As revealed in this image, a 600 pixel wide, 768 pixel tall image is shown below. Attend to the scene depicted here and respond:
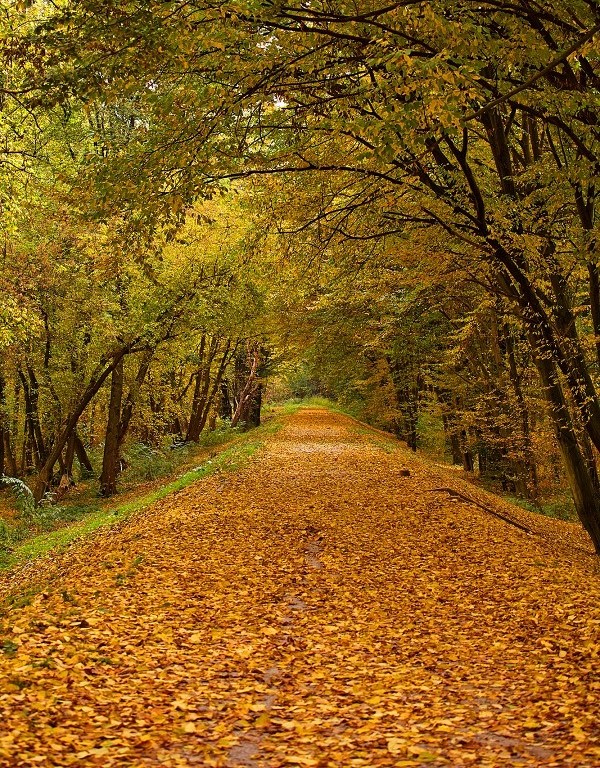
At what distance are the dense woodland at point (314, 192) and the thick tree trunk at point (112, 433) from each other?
0.11 meters

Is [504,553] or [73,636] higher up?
[73,636]

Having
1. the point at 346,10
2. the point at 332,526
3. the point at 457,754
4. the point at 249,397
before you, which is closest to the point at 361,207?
the point at 346,10

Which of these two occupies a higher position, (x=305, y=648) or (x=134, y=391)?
(x=134, y=391)

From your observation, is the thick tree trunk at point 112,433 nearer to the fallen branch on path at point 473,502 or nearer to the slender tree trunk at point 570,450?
the fallen branch on path at point 473,502

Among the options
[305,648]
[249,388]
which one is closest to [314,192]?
[305,648]

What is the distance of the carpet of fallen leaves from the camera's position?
4555 mm

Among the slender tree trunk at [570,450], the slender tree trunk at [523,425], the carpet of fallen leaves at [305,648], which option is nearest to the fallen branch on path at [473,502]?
the carpet of fallen leaves at [305,648]

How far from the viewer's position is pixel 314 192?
12047 millimetres

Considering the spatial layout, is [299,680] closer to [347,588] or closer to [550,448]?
[347,588]

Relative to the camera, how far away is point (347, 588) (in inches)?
347

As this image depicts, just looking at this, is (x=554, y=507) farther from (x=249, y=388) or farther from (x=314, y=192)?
(x=249, y=388)

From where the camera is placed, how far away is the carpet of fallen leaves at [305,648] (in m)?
4.55

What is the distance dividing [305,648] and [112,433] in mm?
16118

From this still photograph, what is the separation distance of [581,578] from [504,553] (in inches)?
57.1
